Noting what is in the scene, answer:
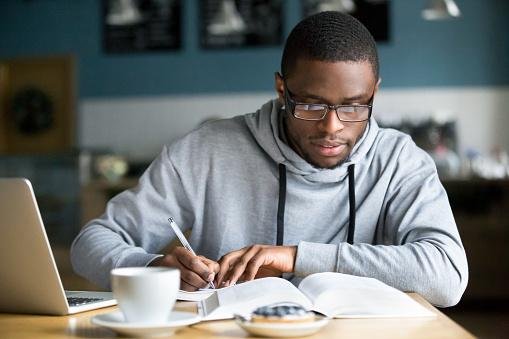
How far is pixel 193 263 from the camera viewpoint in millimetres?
1612

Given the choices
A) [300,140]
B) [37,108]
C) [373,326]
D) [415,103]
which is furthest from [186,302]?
[37,108]

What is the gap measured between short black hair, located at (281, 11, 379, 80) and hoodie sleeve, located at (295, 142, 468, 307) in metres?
0.31

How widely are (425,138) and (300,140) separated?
4.51 metres

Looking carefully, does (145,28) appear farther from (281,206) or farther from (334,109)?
(334,109)

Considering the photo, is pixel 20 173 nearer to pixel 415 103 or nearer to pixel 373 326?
pixel 415 103

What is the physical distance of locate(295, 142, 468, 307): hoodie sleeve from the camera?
1705 mm

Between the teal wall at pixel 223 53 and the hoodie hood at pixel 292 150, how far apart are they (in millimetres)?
4739

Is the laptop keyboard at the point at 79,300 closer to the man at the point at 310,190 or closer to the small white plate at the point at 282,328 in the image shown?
the man at the point at 310,190

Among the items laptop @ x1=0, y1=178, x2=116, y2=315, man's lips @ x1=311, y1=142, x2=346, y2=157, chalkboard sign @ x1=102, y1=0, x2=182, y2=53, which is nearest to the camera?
laptop @ x1=0, y1=178, x2=116, y2=315

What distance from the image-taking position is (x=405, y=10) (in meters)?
6.81

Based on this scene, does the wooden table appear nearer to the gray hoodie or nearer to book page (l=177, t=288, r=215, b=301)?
book page (l=177, t=288, r=215, b=301)

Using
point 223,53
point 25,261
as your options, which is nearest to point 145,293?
point 25,261

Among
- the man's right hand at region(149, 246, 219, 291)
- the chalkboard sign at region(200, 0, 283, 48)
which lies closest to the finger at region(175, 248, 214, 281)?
the man's right hand at region(149, 246, 219, 291)

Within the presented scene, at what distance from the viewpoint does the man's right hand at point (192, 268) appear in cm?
161
